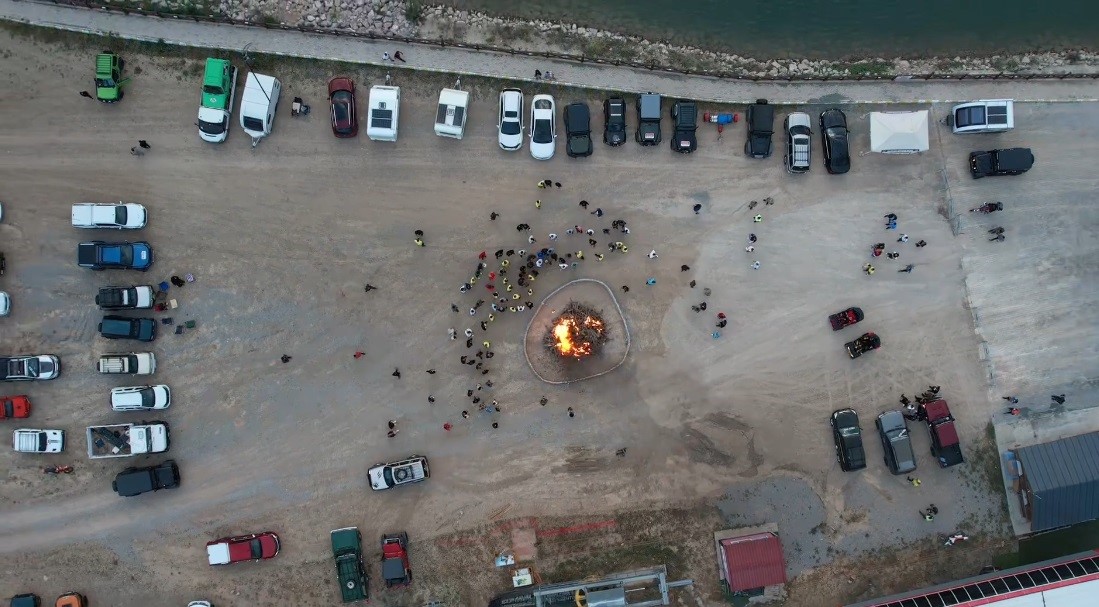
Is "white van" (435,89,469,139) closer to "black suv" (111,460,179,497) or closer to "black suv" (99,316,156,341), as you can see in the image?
"black suv" (99,316,156,341)

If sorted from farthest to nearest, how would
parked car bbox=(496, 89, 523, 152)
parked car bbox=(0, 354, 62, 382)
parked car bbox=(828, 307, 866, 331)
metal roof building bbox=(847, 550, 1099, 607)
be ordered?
parked car bbox=(828, 307, 866, 331)
parked car bbox=(496, 89, 523, 152)
parked car bbox=(0, 354, 62, 382)
metal roof building bbox=(847, 550, 1099, 607)

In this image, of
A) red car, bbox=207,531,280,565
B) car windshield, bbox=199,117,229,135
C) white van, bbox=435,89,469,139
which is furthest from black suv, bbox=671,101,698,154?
red car, bbox=207,531,280,565

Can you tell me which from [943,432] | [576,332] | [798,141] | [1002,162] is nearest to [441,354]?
[576,332]

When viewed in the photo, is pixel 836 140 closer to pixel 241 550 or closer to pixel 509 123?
pixel 509 123

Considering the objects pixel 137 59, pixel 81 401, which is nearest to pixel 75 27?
pixel 137 59

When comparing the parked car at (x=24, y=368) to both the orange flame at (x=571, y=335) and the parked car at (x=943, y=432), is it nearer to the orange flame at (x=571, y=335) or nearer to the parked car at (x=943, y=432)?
the orange flame at (x=571, y=335)

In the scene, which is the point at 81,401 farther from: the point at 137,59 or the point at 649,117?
the point at 649,117
